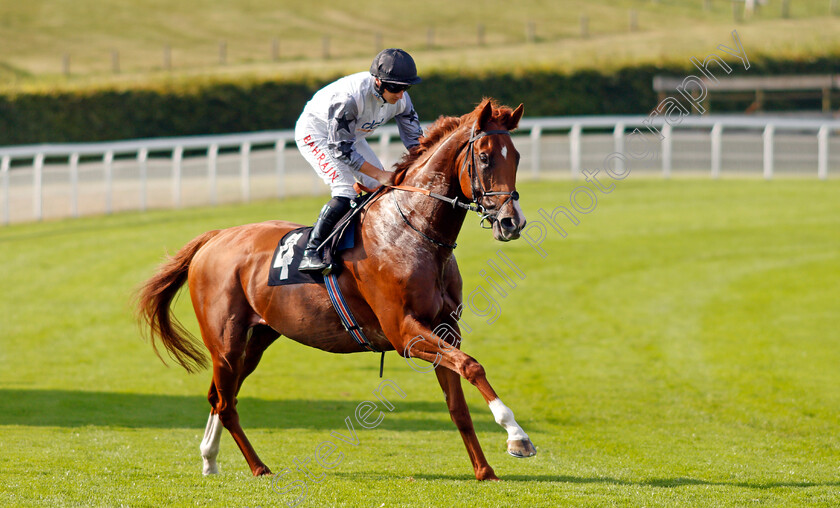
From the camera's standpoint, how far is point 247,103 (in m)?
25.6

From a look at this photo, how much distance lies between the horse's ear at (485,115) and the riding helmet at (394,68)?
0.42m

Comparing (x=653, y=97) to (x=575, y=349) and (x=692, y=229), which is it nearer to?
(x=692, y=229)

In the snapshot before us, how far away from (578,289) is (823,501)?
26.1 ft

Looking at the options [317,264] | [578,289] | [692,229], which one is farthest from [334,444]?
[692,229]

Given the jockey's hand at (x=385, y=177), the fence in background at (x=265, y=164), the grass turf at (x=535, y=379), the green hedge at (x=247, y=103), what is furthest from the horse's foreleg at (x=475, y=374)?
the green hedge at (x=247, y=103)

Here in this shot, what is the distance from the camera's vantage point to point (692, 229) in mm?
15523

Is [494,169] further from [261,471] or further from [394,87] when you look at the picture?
[261,471]

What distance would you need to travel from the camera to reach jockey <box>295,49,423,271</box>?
16.5ft

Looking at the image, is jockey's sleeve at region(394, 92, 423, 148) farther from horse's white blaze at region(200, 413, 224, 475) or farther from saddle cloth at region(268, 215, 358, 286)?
horse's white blaze at region(200, 413, 224, 475)

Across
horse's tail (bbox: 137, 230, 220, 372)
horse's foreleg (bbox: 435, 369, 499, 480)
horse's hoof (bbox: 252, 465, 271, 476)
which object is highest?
horse's tail (bbox: 137, 230, 220, 372)

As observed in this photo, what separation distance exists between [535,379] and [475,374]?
4.86 meters

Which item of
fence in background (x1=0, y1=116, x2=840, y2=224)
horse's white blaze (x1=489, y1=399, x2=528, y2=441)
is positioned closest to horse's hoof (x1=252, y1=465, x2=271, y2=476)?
horse's white blaze (x1=489, y1=399, x2=528, y2=441)

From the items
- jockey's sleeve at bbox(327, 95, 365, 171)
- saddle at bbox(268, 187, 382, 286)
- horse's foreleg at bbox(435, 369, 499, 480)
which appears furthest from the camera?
saddle at bbox(268, 187, 382, 286)

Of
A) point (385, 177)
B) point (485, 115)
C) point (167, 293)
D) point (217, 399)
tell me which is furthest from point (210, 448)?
point (485, 115)
